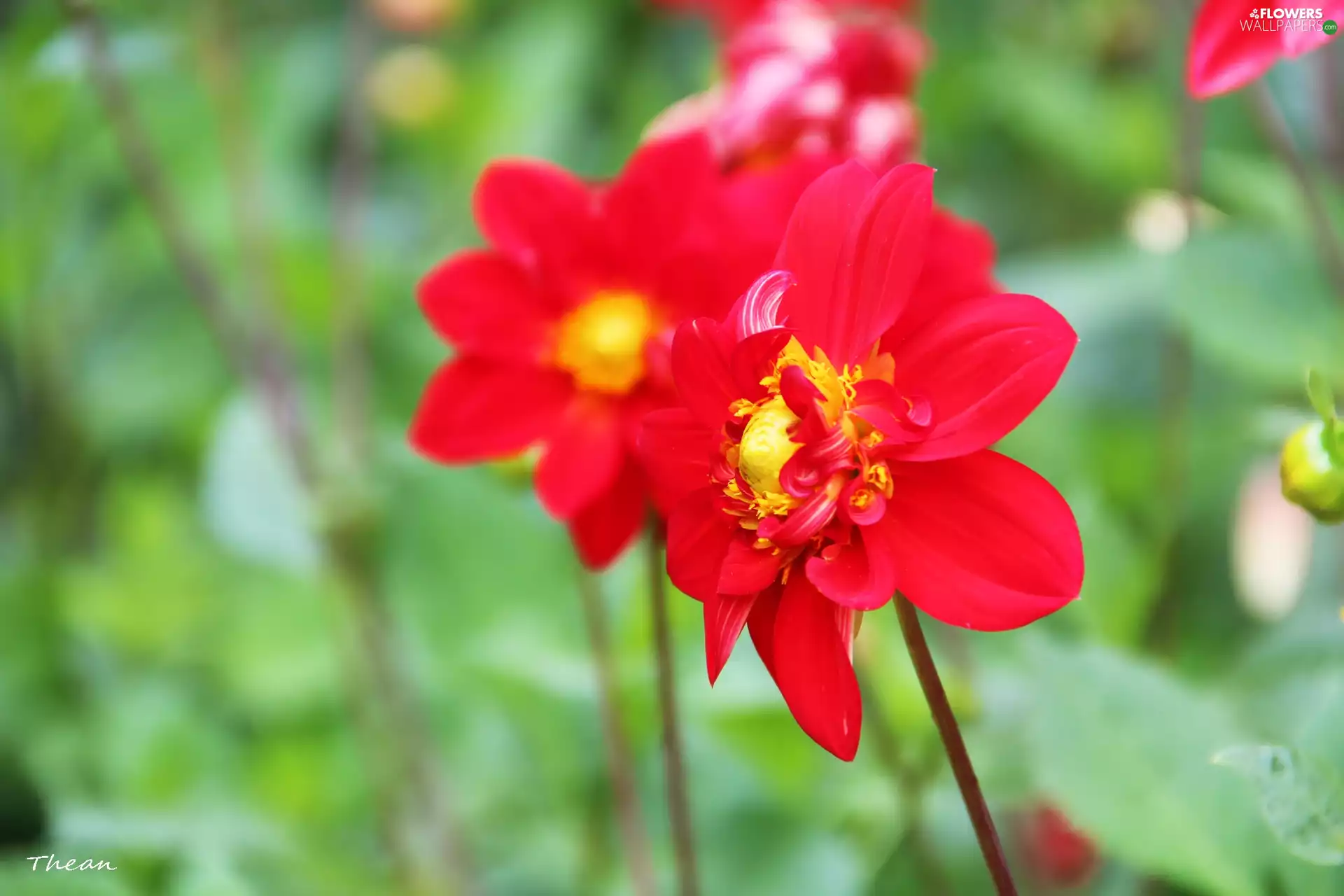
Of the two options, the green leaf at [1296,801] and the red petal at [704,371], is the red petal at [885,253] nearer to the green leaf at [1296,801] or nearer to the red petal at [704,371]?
the red petal at [704,371]

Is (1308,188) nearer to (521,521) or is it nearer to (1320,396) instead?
(1320,396)

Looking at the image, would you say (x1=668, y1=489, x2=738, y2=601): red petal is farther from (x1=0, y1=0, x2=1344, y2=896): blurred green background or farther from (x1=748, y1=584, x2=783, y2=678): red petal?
(x1=0, y1=0, x2=1344, y2=896): blurred green background

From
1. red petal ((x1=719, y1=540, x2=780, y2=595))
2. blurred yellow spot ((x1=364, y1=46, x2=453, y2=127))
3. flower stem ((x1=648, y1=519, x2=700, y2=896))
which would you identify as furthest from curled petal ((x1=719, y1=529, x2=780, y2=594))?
blurred yellow spot ((x1=364, y1=46, x2=453, y2=127))

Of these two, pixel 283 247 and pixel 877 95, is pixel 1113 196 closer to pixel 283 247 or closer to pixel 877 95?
pixel 877 95

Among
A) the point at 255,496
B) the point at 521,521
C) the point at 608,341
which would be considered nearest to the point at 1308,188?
the point at 608,341

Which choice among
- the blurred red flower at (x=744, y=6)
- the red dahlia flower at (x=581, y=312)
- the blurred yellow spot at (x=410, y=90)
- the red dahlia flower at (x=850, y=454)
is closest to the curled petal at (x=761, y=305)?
the red dahlia flower at (x=850, y=454)
